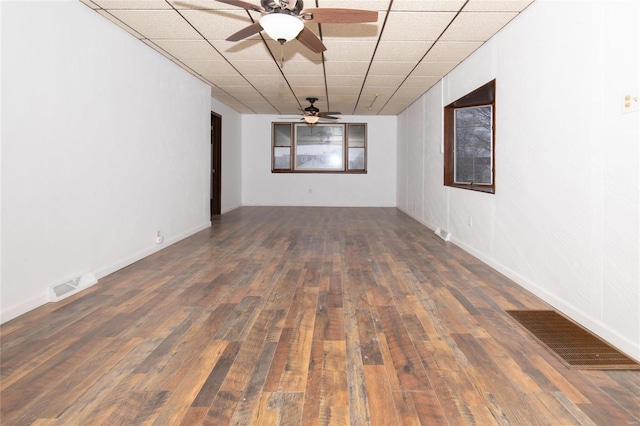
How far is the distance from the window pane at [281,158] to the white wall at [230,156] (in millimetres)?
1002

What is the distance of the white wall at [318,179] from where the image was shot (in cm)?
1099

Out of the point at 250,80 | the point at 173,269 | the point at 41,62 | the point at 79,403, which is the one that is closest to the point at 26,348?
the point at 79,403

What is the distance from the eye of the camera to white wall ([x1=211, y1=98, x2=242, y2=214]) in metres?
9.31

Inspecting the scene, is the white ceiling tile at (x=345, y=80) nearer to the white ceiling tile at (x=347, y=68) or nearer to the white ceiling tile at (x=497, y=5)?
the white ceiling tile at (x=347, y=68)

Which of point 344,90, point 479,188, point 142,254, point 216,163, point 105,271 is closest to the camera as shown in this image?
point 105,271

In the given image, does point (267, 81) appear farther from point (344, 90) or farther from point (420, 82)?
point (420, 82)

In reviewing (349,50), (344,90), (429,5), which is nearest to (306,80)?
(344,90)

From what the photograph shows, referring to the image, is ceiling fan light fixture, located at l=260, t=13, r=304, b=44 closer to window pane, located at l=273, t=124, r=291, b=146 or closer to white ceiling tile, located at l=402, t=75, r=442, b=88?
white ceiling tile, located at l=402, t=75, r=442, b=88

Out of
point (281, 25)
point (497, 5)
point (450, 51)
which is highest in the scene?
point (450, 51)

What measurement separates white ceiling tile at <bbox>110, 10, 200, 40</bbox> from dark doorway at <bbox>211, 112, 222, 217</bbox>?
4.40 m

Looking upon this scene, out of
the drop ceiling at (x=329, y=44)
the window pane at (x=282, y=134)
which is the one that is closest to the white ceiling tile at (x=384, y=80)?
the drop ceiling at (x=329, y=44)

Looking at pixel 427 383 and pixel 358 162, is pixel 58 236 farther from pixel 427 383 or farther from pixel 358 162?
pixel 358 162

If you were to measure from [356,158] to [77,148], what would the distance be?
27.7 feet

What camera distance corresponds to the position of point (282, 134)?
11.1 meters
